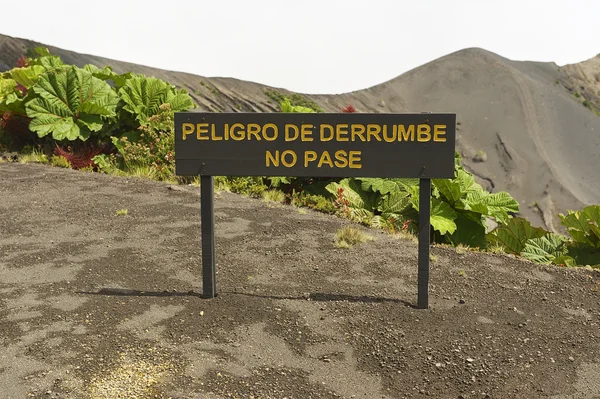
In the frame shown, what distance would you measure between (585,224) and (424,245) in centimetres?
390

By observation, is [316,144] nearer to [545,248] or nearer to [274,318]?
[274,318]

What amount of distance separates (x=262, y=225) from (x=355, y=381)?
371 cm

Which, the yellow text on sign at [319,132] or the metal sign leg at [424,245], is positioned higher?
the yellow text on sign at [319,132]

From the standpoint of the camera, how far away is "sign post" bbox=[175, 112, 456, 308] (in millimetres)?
5297

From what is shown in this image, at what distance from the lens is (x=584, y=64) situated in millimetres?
65125

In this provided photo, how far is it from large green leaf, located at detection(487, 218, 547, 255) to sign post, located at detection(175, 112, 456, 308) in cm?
409

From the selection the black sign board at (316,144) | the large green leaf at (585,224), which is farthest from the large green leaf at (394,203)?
the black sign board at (316,144)

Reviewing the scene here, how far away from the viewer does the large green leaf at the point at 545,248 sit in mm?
8039

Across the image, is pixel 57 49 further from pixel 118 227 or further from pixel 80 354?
pixel 80 354

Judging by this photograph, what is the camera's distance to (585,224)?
319 inches

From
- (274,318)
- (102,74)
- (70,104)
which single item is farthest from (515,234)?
(102,74)

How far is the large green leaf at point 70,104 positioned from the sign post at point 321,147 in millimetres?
6505

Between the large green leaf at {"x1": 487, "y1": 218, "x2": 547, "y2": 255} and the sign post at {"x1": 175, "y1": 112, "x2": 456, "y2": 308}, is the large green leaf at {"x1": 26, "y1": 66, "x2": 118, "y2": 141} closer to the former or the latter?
the sign post at {"x1": 175, "y1": 112, "x2": 456, "y2": 308}

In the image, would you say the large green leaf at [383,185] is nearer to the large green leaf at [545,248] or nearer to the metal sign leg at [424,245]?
the large green leaf at [545,248]
